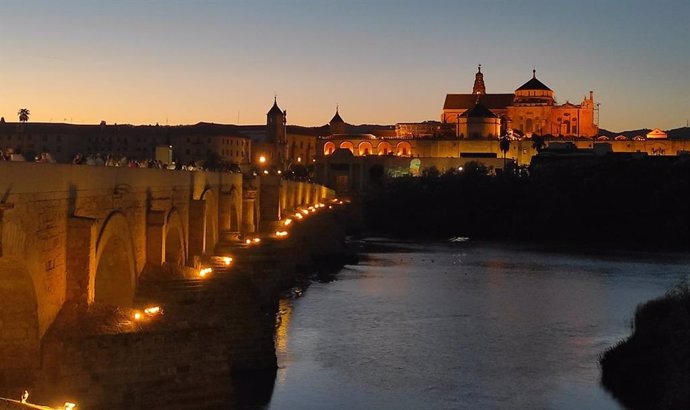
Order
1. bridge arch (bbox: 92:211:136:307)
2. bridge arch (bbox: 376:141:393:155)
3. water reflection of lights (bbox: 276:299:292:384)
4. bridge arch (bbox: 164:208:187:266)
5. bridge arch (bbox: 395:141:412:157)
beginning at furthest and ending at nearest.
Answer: bridge arch (bbox: 376:141:393:155) → bridge arch (bbox: 395:141:412:157) → water reflection of lights (bbox: 276:299:292:384) → bridge arch (bbox: 164:208:187:266) → bridge arch (bbox: 92:211:136:307)

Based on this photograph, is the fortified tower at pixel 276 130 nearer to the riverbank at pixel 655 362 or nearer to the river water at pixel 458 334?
the river water at pixel 458 334

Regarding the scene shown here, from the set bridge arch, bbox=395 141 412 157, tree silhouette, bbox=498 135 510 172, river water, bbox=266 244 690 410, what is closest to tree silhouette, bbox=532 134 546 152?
tree silhouette, bbox=498 135 510 172

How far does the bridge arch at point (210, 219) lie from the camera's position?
2791 cm

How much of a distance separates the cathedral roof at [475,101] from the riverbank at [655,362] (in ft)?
358

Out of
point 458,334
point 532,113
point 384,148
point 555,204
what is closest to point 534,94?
point 532,113

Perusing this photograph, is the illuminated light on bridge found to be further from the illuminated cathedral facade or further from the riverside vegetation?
the illuminated cathedral facade

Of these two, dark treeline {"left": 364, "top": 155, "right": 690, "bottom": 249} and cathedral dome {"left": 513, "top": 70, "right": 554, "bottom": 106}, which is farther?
cathedral dome {"left": 513, "top": 70, "right": 554, "bottom": 106}

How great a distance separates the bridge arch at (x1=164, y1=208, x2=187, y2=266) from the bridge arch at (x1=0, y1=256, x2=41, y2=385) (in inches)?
385

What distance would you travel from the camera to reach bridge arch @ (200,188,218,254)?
27906 mm

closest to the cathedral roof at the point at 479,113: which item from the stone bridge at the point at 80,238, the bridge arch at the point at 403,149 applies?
the bridge arch at the point at 403,149

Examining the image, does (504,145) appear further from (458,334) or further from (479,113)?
(458,334)

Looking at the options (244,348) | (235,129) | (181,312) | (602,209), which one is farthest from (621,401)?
(235,129)

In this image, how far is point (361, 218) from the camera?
291ft

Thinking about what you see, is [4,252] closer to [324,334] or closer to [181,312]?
[181,312]
